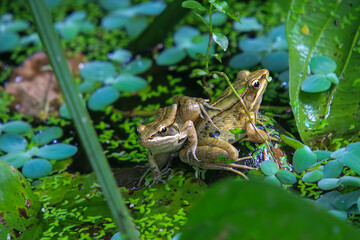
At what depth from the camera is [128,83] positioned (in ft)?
12.0

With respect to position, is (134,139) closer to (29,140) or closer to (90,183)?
(90,183)

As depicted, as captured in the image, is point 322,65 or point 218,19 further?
point 218,19

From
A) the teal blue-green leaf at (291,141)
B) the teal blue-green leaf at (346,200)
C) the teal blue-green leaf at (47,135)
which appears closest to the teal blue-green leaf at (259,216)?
the teal blue-green leaf at (346,200)

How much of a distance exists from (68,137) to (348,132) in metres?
2.03

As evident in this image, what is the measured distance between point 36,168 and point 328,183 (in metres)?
1.93

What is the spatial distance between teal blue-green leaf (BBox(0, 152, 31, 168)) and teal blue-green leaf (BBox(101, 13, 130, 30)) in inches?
75.0

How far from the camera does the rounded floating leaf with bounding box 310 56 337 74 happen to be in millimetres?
2721

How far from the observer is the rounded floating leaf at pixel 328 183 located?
81.6 inches

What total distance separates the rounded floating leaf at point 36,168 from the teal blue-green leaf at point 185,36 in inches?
66.2

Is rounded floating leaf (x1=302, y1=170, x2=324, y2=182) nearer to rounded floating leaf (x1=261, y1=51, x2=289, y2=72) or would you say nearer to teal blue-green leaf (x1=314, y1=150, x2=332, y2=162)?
teal blue-green leaf (x1=314, y1=150, x2=332, y2=162)

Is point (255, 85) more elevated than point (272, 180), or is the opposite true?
point (255, 85)

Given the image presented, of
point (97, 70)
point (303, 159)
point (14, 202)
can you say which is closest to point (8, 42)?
point (97, 70)

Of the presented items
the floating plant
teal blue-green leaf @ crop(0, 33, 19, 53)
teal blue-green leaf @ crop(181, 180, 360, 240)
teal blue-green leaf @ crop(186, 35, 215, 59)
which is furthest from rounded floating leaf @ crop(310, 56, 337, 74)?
teal blue-green leaf @ crop(0, 33, 19, 53)

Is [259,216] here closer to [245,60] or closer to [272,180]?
[272,180]
